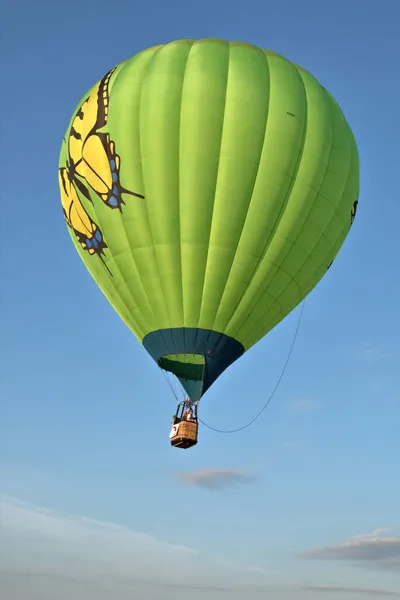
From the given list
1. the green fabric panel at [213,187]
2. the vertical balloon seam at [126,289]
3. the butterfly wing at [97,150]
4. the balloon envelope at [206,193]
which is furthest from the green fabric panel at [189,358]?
the butterfly wing at [97,150]

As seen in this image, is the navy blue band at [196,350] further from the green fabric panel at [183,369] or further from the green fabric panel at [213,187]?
the green fabric panel at [213,187]

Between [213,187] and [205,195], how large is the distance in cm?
31

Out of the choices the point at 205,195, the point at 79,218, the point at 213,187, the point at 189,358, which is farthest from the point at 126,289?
the point at 213,187

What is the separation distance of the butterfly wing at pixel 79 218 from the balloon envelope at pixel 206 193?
0.16 metres

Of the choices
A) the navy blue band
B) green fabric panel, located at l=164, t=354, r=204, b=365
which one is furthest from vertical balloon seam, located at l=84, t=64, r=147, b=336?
green fabric panel, located at l=164, t=354, r=204, b=365

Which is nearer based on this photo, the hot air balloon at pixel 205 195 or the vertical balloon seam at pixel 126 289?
the hot air balloon at pixel 205 195

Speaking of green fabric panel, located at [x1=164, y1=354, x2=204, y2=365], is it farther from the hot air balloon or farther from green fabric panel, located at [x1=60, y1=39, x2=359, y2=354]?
green fabric panel, located at [x1=60, y1=39, x2=359, y2=354]

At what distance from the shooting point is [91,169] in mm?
22969

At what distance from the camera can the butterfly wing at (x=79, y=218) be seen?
2330 cm

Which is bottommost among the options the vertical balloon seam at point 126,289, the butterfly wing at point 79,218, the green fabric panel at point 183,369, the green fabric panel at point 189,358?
the green fabric panel at point 183,369

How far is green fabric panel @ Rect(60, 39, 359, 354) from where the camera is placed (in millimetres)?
21641

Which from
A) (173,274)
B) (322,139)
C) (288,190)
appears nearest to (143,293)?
(173,274)

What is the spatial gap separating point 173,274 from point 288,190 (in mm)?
3884

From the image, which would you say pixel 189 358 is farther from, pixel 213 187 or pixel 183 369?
pixel 213 187
